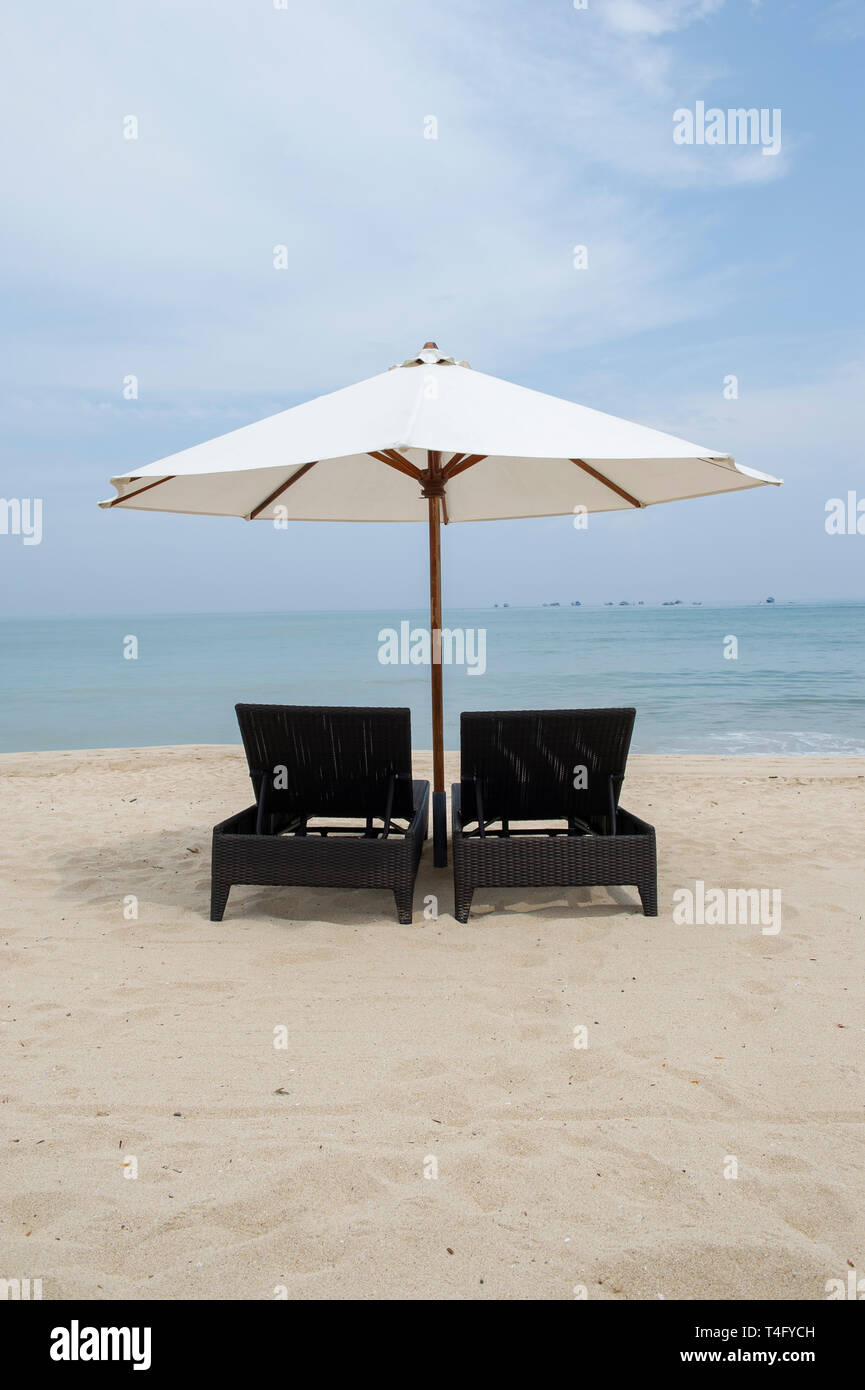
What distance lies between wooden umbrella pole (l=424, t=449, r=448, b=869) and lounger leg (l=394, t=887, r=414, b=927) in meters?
0.82

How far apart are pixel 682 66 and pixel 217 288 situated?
21.3 feet

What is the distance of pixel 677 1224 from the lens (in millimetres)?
1732

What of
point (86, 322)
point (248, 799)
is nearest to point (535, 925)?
point (248, 799)

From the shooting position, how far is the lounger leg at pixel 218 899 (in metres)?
3.62

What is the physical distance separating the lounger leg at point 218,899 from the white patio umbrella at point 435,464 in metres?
1.30

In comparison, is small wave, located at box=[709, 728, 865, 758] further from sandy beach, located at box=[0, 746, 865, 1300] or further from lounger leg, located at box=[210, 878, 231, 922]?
lounger leg, located at box=[210, 878, 231, 922]

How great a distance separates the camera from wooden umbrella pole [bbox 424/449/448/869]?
432 cm

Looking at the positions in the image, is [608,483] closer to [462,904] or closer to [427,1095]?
[462,904]

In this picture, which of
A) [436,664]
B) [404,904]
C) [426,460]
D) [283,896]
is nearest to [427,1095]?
[404,904]

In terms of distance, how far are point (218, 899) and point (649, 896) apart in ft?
6.71

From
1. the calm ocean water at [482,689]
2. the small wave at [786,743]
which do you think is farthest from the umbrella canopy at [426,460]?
the small wave at [786,743]

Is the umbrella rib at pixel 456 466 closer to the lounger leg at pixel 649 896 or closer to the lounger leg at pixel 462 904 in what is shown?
the lounger leg at pixel 462 904

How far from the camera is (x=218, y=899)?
11.9 ft
